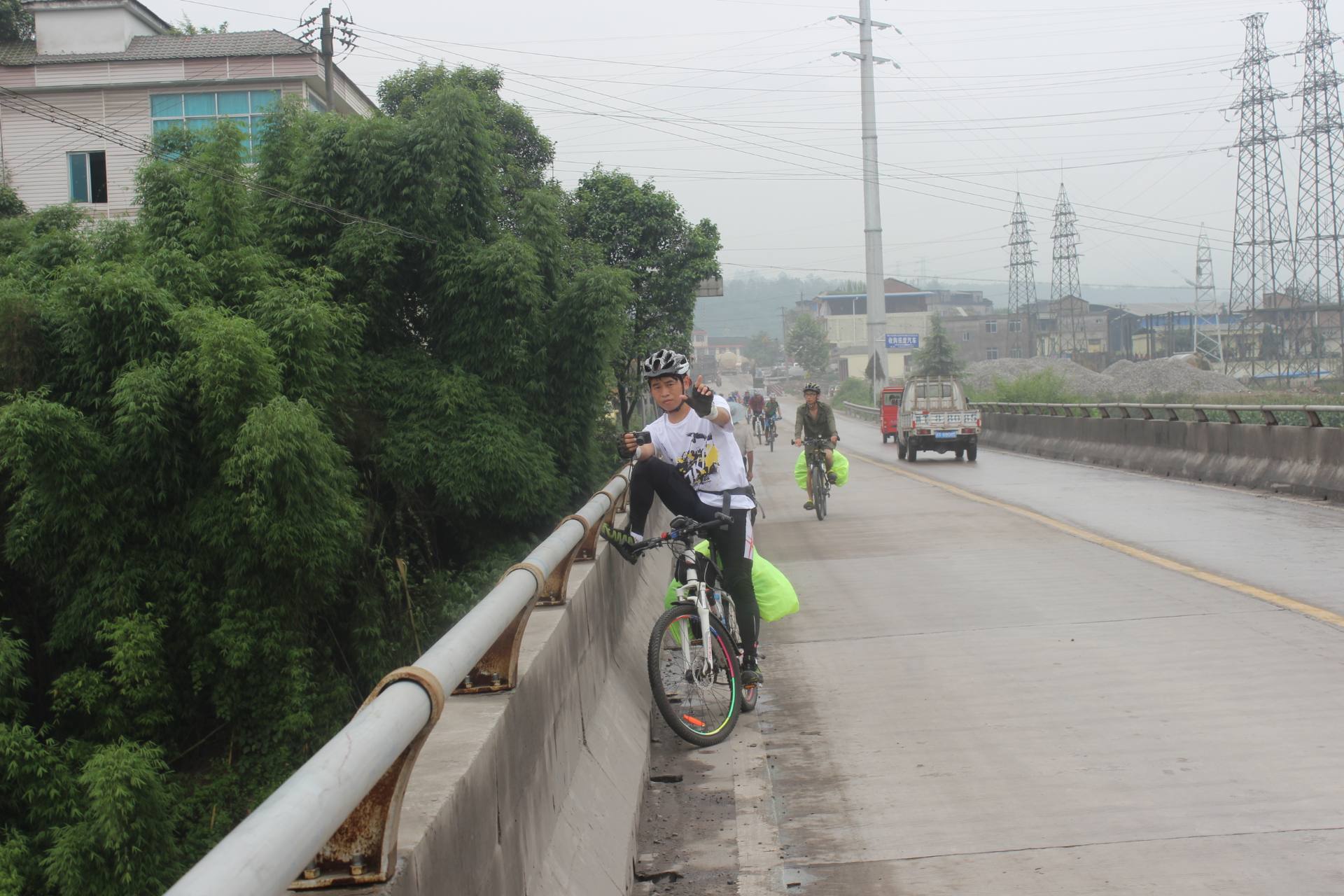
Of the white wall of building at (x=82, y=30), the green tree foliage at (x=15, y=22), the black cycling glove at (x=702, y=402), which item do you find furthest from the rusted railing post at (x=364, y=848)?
the green tree foliage at (x=15, y=22)

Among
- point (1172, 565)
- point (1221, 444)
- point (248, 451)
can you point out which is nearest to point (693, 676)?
point (1172, 565)

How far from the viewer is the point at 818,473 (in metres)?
18.8

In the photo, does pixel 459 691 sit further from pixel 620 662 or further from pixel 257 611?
pixel 257 611

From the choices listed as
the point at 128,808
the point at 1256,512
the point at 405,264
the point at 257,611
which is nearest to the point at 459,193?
the point at 405,264

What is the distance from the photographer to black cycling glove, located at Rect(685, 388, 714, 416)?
702 cm

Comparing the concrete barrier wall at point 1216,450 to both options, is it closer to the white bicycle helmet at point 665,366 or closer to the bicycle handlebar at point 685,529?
the bicycle handlebar at point 685,529

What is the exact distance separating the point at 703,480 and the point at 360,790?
5078 millimetres

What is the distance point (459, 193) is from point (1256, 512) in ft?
41.2

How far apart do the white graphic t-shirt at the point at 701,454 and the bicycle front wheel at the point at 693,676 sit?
2.62ft

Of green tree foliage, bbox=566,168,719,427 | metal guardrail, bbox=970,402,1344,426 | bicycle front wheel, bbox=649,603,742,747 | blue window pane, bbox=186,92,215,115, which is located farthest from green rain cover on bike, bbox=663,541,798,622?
blue window pane, bbox=186,92,215,115

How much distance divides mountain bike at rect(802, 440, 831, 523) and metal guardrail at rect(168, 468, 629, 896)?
14558 millimetres

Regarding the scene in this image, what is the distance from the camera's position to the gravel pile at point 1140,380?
69.1 meters

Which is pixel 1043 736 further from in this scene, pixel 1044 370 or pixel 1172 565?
pixel 1044 370

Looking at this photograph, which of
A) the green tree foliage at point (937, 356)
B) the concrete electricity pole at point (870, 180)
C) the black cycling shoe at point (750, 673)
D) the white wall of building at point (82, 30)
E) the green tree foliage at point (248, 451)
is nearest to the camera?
the black cycling shoe at point (750, 673)
